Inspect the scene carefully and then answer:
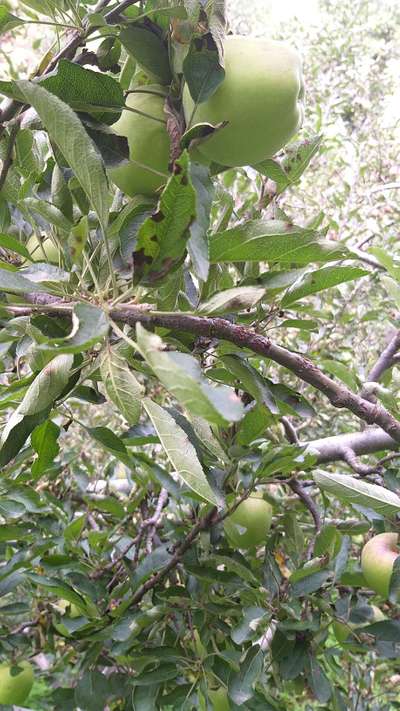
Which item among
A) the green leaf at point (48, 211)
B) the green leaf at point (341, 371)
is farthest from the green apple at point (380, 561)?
the green leaf at point (48, 211)

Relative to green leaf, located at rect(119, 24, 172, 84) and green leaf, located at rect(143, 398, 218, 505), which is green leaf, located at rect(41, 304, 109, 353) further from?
green leaf, located at rect(119, 24, 172, 84)

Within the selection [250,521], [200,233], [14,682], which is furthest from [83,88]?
[14,682]

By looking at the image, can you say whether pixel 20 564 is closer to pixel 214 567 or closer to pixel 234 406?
pixel 214 567

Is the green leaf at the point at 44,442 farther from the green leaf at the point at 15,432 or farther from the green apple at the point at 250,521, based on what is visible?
the green apple at the point at 250,521

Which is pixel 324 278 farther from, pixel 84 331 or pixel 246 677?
pixel 246 677

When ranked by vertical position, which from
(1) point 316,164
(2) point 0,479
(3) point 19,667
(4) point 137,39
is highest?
(4) point 137,39

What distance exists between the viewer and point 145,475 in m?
1.44

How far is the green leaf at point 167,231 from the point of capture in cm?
50

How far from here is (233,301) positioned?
551mm

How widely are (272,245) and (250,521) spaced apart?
74cm

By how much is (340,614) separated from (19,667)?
0.74 meters

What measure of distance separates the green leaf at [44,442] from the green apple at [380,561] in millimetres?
619

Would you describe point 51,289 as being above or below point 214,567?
above

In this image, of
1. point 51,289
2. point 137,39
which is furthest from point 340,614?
point 137,39
